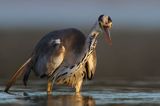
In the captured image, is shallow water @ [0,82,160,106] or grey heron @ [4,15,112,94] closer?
shallow water @ [0,82,160,106]

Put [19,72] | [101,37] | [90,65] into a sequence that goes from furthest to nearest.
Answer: [101,37], [19,72], [90,65]

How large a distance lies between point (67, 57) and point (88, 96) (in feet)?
2.79

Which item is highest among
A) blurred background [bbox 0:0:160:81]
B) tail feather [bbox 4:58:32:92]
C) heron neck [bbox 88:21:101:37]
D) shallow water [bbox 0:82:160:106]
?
blurred background [bbox 0:0:160:81]

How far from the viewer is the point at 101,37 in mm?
30609

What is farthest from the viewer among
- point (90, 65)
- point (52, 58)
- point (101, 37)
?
point (101, 37)

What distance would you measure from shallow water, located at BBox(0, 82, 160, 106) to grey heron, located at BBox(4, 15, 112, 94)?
0.28m

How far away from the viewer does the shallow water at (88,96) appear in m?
15.9

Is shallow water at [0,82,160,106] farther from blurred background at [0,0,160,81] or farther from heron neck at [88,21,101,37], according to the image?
blurred background at [0,0,160,81]

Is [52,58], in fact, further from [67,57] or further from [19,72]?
[19,72]

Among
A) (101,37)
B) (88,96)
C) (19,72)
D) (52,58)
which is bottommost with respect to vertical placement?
(88,96)

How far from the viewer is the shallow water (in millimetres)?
15945

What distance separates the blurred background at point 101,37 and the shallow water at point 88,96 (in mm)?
2326

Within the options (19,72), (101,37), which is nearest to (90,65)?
(19,72)

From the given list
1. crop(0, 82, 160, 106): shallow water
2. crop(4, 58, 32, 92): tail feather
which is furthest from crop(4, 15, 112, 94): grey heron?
crop(0, 82, 160, 106): shallow water
